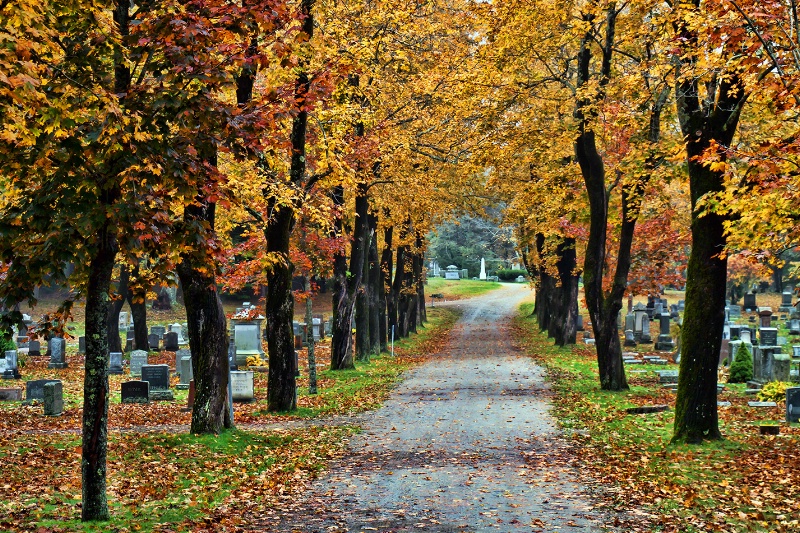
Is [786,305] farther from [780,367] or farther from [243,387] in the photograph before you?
[243,387]

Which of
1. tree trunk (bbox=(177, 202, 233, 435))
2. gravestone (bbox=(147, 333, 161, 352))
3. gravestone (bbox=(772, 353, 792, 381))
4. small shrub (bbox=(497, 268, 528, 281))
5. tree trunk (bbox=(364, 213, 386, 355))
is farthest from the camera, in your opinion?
small shrub (bbox=(497, 268, 528, 281))

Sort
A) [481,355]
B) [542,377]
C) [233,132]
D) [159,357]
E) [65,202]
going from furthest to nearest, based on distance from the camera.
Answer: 1. [481,355]
2. [159,357]
3. [542,377]
4. [233,132]
5. [65,202]

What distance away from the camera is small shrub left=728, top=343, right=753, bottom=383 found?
78.5 ft

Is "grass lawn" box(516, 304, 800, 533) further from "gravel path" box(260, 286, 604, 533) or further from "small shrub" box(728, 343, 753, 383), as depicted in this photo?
"small shrub" box(728, 343, 753, 383)

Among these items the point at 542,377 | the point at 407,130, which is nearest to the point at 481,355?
the point at 542,377

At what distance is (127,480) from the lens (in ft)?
36.2

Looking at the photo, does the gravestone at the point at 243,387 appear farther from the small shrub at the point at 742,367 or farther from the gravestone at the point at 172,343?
the gravestone at the point at 172,343

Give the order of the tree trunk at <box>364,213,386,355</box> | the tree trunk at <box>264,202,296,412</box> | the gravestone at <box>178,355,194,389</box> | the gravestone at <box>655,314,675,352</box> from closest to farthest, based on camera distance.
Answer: the tree trunk at <box>264,202,296,412</box> → the gravestone at <box>178,355,194,389</box> → the tree trunk at <box>364,213,386,355</box> → the gravestone at <box>655,314,675,352</box>

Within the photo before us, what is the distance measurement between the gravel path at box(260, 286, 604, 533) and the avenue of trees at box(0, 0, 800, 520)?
246 cm

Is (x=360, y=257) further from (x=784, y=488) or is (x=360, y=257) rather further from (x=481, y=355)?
(x=784, y=488)

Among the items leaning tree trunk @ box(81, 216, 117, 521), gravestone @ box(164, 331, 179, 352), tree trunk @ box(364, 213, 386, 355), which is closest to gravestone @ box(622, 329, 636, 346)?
tree trunk @ box(364, 213, 386, 355)

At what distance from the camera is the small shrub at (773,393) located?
63.4ft

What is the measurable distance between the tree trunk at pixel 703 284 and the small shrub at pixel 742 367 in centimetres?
1134

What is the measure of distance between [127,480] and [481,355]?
26.2 meters
